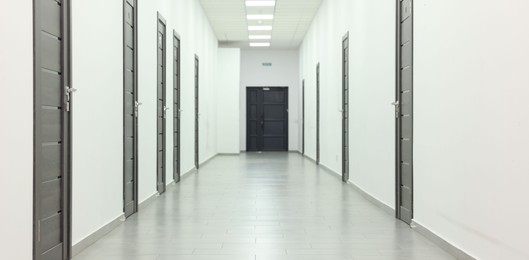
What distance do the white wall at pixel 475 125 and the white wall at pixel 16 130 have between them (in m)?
3.01

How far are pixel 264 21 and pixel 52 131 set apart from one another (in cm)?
1216

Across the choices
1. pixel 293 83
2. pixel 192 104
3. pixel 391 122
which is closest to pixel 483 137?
pixel 391 122

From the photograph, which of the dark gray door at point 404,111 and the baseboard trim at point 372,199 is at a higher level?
the dark gray door at point 404,111

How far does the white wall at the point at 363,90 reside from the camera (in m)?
6.58

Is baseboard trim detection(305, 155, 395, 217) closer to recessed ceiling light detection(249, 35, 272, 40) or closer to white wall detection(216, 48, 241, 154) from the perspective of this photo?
recessed ceiling light detection(249, 35, 272, 40)

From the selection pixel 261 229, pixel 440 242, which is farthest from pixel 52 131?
pixel 440 242

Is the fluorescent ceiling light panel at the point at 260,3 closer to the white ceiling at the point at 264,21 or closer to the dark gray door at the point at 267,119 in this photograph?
the white ceiling at the point at 264,21

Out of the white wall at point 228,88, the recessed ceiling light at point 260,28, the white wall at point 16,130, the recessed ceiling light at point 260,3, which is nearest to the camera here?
the white wall at point 16,130

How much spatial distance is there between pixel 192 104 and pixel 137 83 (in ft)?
18.0

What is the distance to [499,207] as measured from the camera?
339 centimetres

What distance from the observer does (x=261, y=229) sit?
531 cm

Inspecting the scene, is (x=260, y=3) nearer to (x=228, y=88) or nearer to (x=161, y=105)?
(x=161, y=105)

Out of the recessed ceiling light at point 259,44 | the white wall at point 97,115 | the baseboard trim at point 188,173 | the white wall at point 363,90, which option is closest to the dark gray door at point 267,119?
the recessed ceiling light at point 259,44

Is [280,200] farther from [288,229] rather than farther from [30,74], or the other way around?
[30,74]
